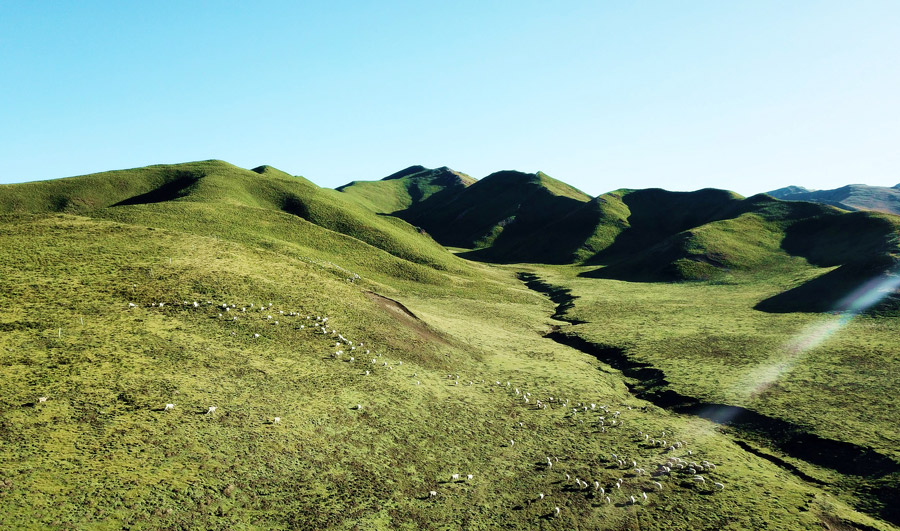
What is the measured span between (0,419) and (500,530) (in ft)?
62.2

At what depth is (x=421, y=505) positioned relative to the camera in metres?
17.6

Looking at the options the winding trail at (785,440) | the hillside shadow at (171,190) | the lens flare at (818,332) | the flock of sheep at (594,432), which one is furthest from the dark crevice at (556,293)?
the hillside shadow at (171,190)

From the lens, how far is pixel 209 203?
96.4m

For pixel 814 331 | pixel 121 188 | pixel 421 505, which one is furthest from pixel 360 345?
pixel 121 188

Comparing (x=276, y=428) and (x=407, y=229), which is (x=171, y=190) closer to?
(x=407, y=229)

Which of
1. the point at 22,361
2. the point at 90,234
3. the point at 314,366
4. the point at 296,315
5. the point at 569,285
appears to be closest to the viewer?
the point at 22,361

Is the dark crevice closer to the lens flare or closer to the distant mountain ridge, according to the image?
the distant mountain ridge

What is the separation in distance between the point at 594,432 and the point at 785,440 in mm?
10971

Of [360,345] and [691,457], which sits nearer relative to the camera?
[691,457]

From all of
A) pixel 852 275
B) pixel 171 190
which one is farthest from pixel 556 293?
pixel 171 190

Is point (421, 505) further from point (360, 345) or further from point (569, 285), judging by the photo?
point (569, 285)

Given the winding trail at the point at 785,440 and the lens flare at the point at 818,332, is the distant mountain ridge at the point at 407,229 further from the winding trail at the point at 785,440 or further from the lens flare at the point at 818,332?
the winding trail at the point at 785,440

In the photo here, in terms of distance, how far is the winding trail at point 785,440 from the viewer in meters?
21.4

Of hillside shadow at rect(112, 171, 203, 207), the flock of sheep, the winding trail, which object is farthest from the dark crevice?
hillside shadow at rect(112, 171, 203, 207)
